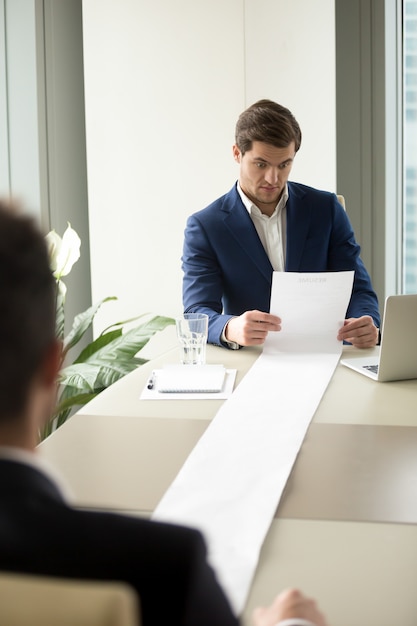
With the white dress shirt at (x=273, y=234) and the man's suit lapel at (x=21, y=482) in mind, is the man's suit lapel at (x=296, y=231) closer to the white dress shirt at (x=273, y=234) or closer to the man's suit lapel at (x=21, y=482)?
the white dress shirt at (x=273, y=234)

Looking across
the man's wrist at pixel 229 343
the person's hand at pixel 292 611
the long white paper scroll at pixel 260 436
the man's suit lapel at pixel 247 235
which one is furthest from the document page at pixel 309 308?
the person's hand at pixel 292 611

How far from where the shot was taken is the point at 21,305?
57cm

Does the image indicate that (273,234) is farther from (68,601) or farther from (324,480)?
(68,601)

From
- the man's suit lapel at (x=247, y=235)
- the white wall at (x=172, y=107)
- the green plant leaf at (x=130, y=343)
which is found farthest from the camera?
the white wall at (x=172, y=107)

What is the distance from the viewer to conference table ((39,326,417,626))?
0.96 metres

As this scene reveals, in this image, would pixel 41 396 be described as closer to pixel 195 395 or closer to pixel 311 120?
pixel 195 395

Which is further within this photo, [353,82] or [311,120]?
[353,82]

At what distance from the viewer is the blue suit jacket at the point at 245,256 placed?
266 centimetres

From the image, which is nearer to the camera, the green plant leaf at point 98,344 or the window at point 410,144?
the green plant leaf at point 98,344

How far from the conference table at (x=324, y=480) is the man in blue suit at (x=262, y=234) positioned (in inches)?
29.3

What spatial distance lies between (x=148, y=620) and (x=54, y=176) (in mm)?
3490

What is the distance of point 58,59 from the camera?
3828mm

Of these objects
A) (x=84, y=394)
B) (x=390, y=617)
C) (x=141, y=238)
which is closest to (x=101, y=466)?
(x=390, y=617)

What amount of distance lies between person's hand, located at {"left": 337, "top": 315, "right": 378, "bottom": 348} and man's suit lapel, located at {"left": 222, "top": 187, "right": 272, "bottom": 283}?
0.54 meters
